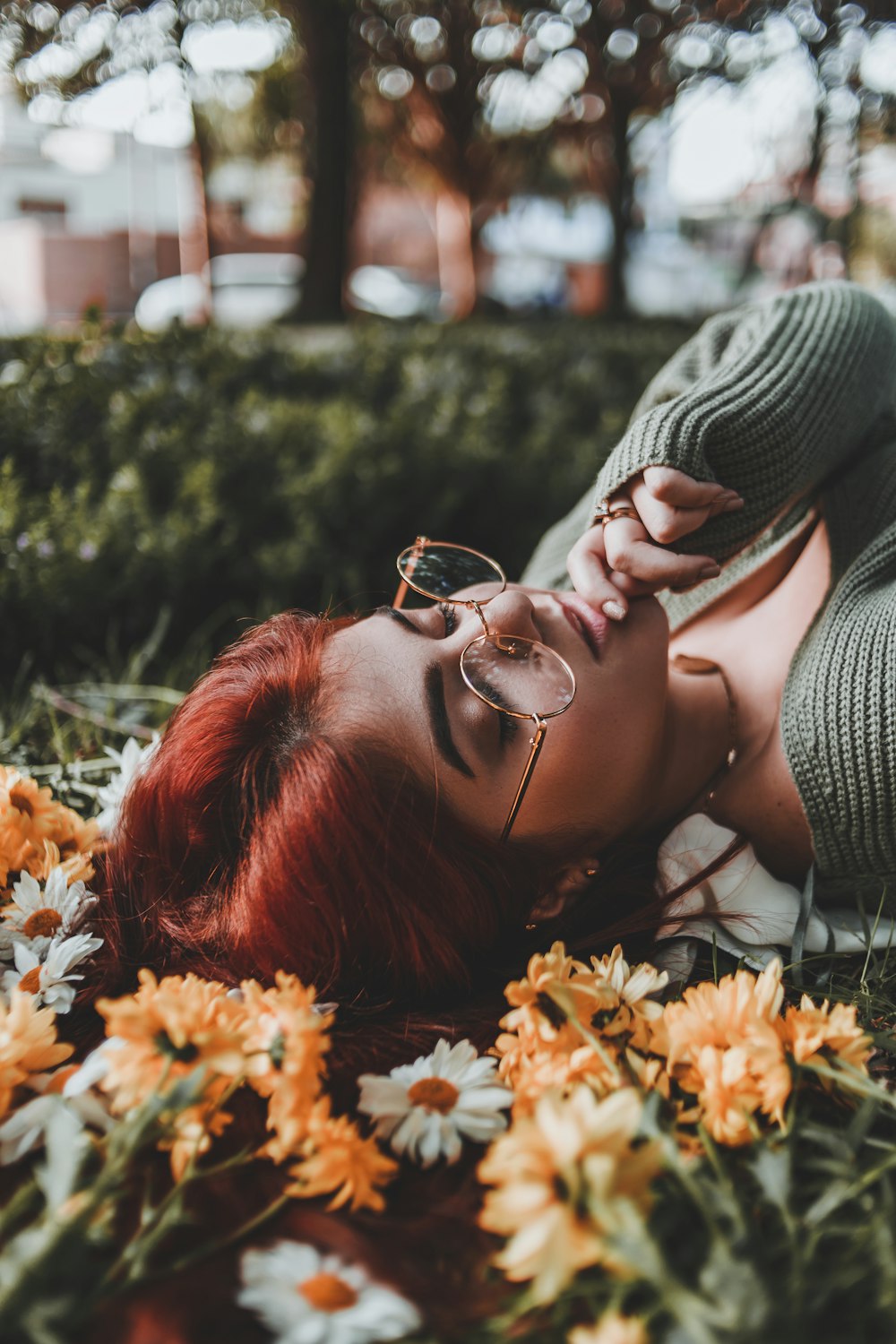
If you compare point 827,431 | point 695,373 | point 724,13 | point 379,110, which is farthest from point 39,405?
point 379,110

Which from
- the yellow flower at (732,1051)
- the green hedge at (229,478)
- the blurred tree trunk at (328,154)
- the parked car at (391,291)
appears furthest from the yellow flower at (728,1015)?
the parked car at (391,291)

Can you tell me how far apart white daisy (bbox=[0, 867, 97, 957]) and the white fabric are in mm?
1055

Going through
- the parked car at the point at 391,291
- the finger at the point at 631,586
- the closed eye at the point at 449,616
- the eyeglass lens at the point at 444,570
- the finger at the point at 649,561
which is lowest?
the parked car at the point at 391,291

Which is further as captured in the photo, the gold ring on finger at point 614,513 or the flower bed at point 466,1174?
the gold ring on finger at point 614,513

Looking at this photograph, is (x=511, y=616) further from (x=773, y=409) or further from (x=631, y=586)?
(x=773, y=409)

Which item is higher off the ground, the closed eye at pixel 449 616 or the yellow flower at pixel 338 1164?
the closed eye at pixel 449 616

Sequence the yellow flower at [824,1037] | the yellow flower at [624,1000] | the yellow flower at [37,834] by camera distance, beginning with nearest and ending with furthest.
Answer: the yellow flower at [824,1037]
the yellow flower at [624,1000]
the yellow flower at [37,834]

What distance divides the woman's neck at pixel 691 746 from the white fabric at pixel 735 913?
9 cm

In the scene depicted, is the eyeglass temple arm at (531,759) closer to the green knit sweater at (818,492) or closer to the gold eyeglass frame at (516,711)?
the gold eyeglass frame at (516,711)

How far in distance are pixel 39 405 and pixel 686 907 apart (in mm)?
2937

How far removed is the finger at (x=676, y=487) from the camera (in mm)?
1999

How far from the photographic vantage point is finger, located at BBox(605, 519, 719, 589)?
1.95 metres

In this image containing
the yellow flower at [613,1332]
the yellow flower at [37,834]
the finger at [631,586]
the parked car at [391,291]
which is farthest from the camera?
the parked car at [391,291]

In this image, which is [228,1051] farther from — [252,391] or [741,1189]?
[252,391]
